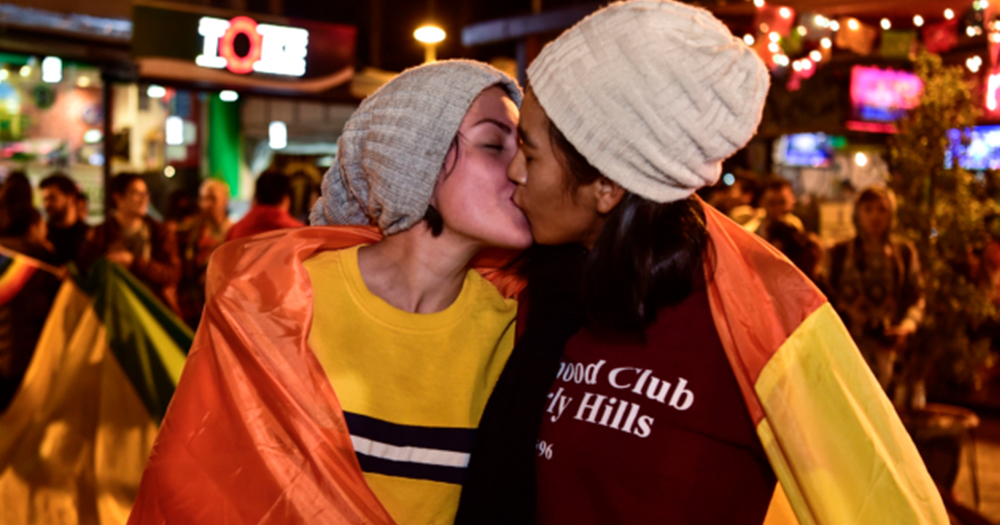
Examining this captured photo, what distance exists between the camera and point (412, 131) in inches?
68.7

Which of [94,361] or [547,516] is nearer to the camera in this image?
[547,516]

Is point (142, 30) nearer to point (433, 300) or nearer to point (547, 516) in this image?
point (433, 300)

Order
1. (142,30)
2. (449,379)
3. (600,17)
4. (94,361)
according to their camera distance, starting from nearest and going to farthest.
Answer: (600,17)
(449,379)
(94,361)
(142,30)

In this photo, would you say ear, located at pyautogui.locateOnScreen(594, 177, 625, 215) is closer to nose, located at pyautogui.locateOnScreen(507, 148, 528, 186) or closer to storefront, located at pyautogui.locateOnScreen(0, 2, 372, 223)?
nose, located at pyautogui.locateOnScreen(507, 148, 528, 186)

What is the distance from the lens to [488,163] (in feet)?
5.95

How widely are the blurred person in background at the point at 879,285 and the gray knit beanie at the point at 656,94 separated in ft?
14.3

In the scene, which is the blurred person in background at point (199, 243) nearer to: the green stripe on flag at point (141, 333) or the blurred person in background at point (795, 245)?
the green stripe on flag at point (141, 333)

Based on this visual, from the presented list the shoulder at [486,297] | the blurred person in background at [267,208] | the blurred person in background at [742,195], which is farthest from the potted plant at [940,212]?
the shoulder at [486,297]

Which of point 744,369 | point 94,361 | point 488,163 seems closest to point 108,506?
point 94,361

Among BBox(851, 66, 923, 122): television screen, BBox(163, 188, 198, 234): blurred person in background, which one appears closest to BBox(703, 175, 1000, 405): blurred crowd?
BBox(851, 66, 923, 122): television screen

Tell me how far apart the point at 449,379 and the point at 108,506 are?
208 centimetres

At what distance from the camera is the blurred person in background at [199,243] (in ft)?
19.1

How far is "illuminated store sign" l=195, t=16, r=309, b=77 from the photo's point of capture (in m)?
7.46

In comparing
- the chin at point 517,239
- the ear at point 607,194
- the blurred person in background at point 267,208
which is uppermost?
the ear at point 607,194
